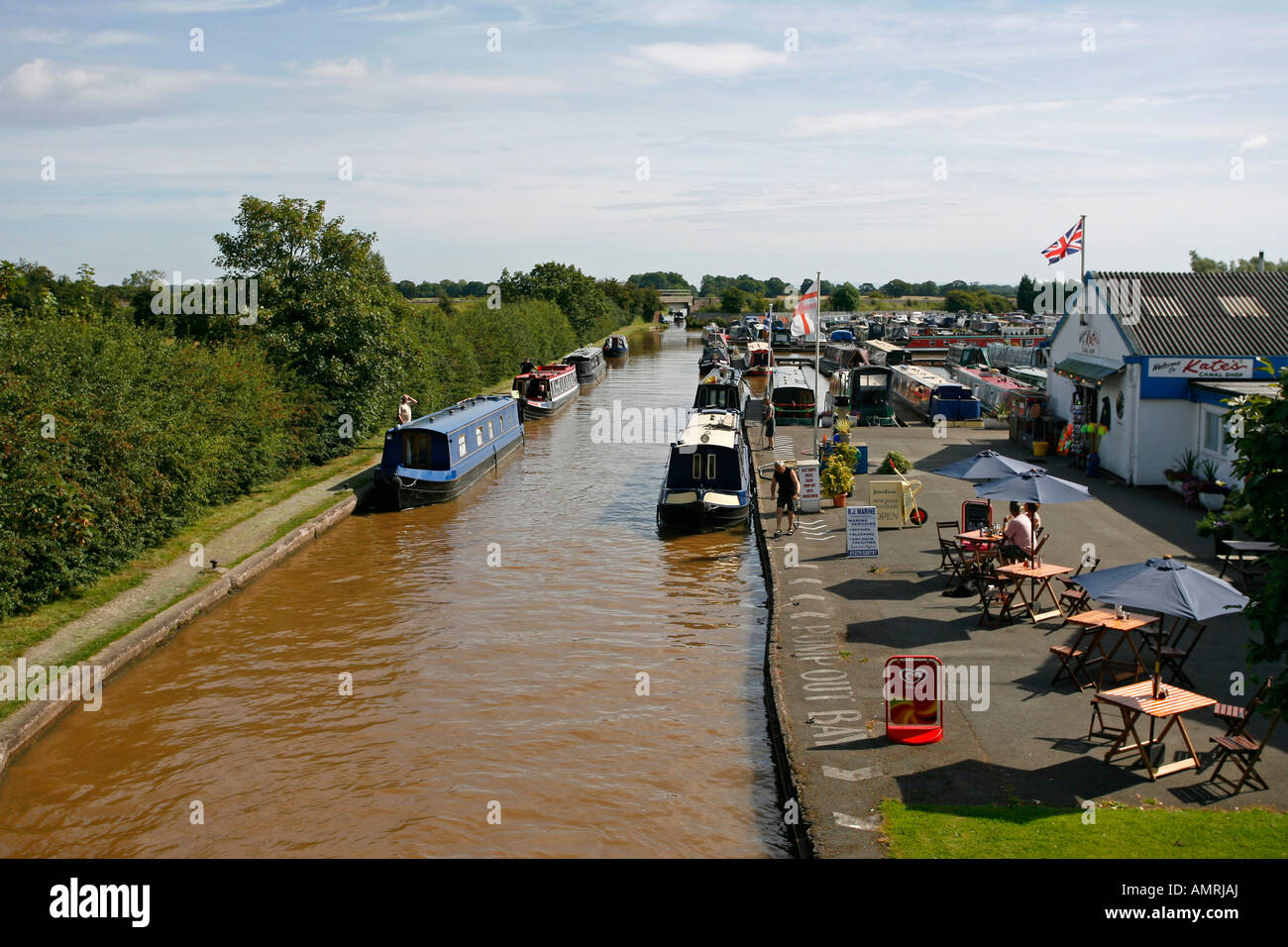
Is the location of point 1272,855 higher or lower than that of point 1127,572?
lower

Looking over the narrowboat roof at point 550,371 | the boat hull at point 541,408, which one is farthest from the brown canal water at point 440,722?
the narrowboat roof at point 550,371

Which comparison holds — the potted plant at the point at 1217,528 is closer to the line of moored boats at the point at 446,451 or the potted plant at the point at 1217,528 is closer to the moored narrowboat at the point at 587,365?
the line of moored boats at the point at 446,451

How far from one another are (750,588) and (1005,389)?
24287 millimetres

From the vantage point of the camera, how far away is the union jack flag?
27227 millimetres

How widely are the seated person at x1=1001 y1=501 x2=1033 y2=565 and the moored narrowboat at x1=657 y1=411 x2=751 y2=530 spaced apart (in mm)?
7895

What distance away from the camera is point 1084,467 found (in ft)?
85.0

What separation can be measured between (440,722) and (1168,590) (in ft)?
27.5

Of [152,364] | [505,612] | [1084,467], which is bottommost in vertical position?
[505,612]

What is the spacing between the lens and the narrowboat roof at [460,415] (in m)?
27.5

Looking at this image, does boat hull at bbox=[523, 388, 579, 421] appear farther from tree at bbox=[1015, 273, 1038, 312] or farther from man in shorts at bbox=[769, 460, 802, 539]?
tree at bbox=[1015, 273, 1038, 312]

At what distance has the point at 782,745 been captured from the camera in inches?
431

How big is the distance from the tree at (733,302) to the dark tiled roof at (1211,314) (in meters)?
126

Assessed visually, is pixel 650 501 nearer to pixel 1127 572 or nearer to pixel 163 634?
pixel 163 634

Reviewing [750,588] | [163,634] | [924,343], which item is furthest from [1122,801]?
[924,343]
